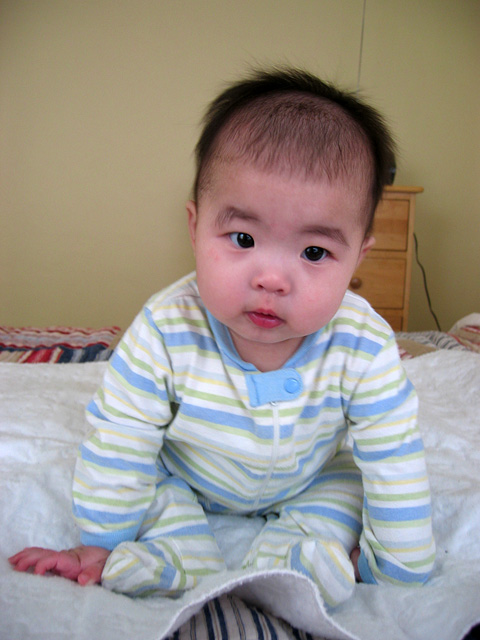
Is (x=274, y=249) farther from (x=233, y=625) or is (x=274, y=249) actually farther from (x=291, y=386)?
(x=233, y=625)

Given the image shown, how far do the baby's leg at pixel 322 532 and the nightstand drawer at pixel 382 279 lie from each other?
5.24 ft

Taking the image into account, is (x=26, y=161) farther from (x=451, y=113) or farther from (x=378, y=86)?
(x=451, y=113)

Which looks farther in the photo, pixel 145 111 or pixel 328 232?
pixel 145 111

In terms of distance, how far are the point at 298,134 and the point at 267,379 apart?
0.28m

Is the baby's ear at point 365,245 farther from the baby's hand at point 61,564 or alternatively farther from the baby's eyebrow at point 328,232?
the baby's hand at point 61,564

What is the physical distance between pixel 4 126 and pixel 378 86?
194 centimetres

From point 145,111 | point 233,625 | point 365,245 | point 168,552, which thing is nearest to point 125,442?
point 168,552

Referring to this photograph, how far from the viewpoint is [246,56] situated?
272 centimetres

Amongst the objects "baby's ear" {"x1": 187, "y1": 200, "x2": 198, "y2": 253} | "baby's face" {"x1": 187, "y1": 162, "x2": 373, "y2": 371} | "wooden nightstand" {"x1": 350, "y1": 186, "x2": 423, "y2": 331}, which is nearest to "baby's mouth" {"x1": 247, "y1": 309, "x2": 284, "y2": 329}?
"baby's face" {"x1": 187, "y1": 162, "x2": 373, "y2": 371}

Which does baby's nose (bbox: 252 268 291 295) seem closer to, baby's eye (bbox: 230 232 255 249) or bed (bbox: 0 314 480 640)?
baby's eye (bbox: 230 232 255 249)

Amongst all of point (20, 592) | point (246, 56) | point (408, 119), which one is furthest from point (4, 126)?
point (20, 592)

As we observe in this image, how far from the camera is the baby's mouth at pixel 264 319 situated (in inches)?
22.1

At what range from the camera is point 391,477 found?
61 centimetres

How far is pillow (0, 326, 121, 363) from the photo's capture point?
4.38ft
